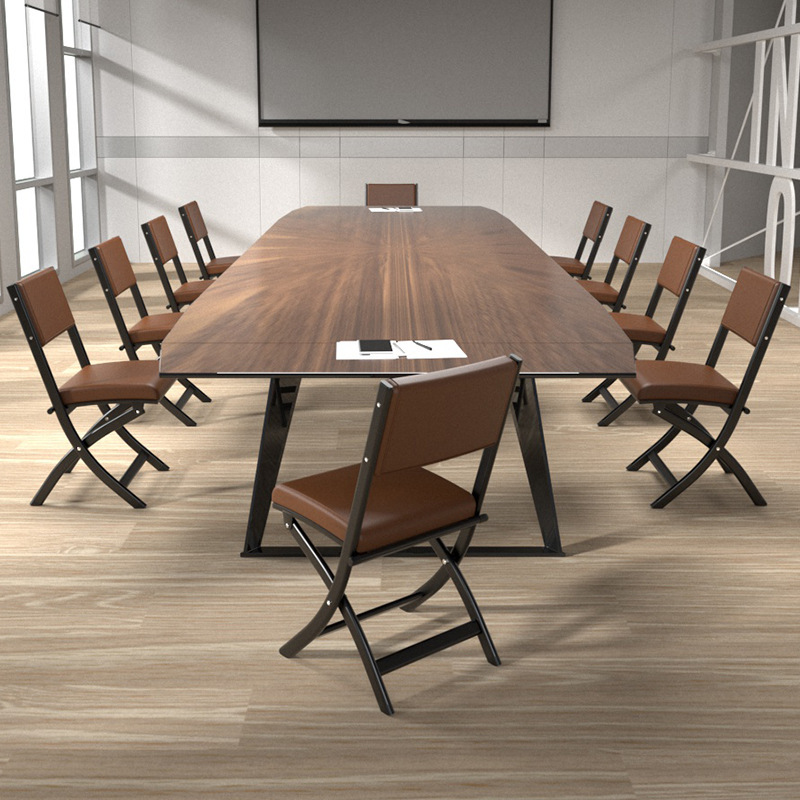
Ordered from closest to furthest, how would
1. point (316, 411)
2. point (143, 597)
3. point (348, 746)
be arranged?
point (348, 746), point (143, 597), point (316, 411)

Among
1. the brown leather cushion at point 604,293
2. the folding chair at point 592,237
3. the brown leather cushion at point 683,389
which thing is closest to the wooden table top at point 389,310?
the brown leather cushion at point 683,389

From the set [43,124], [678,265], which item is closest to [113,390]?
[678,265]

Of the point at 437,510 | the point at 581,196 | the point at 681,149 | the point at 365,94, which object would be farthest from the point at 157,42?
the point at 437,510

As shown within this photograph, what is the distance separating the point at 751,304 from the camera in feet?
13.0

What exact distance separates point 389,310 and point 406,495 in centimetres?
111

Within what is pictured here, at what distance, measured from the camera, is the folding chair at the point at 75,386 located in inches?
147

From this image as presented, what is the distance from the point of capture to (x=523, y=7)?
31.8 ft

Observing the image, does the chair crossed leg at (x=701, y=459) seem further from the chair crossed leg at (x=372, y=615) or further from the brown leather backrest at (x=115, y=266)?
the brown leather backrest at (x=115, y=266)

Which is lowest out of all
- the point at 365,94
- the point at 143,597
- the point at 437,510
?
the point at 143,597

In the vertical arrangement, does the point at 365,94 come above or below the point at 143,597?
above

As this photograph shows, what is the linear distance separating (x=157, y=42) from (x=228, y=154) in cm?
121

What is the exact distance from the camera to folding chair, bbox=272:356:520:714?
2322 mm

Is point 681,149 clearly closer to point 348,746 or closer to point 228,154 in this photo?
point 228,154

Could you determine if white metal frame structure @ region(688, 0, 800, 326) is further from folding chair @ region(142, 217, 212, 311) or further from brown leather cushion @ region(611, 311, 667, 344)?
folding chair @ region(142, 217, 212, 311)
